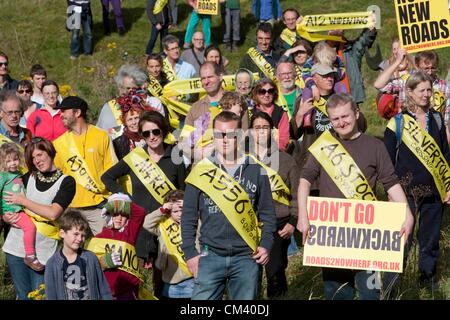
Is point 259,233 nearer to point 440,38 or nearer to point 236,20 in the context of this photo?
point 440,38

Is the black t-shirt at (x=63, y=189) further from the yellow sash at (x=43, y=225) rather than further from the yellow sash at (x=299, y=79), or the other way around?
the yellow sash at (x=299, y=79)

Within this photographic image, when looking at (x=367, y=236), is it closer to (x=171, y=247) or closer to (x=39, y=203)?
(x=171, y=247)

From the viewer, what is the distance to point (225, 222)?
667cm

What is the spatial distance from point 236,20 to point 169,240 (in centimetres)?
1193

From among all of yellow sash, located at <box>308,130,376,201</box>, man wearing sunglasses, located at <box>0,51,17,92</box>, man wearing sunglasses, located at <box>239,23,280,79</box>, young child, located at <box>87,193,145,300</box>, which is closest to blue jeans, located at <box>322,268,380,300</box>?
yellow sash, located at <box>308,130,376,201</box>

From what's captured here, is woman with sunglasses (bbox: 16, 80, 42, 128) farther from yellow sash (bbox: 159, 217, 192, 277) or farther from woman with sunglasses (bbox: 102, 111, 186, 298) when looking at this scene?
yellow sash (bbox: 159, 217, 192, 277)

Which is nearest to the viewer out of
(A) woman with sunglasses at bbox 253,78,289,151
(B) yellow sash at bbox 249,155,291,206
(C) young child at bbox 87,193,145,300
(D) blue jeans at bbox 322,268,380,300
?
(D) blue jeans at bbox 322,268,380,300

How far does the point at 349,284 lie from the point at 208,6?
11.1 metres

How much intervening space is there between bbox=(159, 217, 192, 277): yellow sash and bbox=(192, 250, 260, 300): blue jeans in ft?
4.61

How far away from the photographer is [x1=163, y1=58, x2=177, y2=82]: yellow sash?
41.7 feet

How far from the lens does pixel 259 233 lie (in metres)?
7.00

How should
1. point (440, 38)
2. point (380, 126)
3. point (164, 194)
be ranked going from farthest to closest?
point (380, 126) → point (440, 38) → point (164, 194)

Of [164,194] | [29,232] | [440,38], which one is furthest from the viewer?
[440,38]

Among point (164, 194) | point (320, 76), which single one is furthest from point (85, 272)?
point (320, 76)
